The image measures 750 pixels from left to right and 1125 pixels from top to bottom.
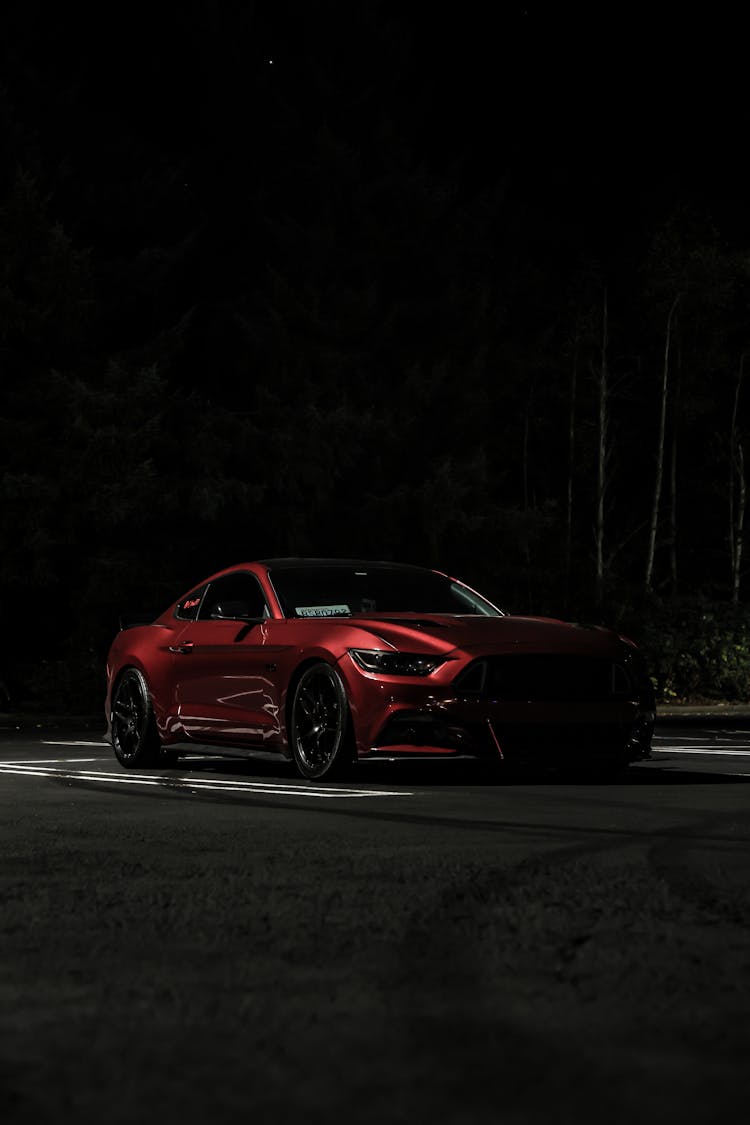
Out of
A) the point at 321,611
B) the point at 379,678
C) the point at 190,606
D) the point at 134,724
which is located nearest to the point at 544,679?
the point at 379,678

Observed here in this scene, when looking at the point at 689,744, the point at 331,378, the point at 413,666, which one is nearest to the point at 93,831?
the point at 413,666

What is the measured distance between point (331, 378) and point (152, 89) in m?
9.62

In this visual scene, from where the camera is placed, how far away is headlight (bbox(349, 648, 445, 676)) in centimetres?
1271

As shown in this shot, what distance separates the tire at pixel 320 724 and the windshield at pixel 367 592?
877 mm

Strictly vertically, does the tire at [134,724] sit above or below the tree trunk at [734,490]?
below

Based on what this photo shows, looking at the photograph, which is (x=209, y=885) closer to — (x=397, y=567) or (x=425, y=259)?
(x=397, y=567)

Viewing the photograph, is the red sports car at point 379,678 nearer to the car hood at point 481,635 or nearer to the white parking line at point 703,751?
the car hood at point 481,635

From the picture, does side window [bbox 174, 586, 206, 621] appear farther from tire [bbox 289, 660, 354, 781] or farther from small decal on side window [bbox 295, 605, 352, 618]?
tire [bbox 289, 660, 354, 781]

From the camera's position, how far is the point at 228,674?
1410 centimetres

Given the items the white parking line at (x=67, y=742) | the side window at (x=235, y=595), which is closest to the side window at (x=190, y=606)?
the side window at (x=235, y=595)

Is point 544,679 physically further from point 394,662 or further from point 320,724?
point 320,724

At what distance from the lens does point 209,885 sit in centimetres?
797

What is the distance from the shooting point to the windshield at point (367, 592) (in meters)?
14.2

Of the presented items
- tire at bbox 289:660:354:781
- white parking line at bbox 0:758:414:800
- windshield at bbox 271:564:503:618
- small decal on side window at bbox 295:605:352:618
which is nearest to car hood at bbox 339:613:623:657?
tire at bbox 289:660:354:781
